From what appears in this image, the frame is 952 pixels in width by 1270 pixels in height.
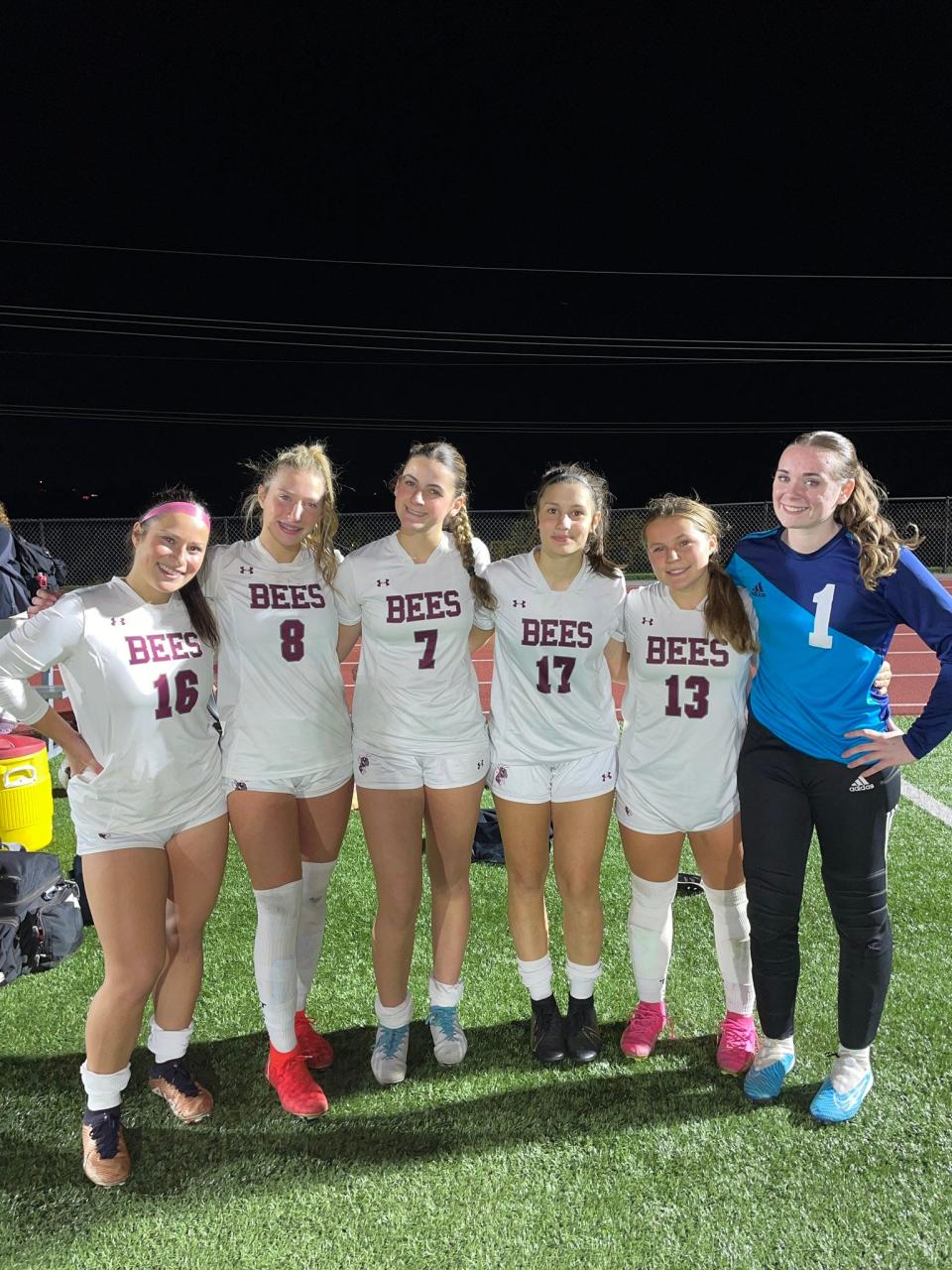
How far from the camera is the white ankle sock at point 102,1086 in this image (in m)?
2.37

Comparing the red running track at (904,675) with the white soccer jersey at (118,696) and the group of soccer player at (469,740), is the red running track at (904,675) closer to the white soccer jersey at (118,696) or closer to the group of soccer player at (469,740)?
the group of soccer player at (469,740)

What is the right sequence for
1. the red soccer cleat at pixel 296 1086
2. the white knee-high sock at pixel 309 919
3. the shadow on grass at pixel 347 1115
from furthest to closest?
1. the white knee-high sock at pixel 309 919
2. the red soccer cleat at pixel 296 1086
3. the shadow on grass at pixel 347 1115

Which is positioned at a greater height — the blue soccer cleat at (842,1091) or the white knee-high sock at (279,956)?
the white knee-high sock at (279,956)

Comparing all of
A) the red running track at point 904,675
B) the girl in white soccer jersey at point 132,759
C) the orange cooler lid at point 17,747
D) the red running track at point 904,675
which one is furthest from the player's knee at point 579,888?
the red running track at point 904,675

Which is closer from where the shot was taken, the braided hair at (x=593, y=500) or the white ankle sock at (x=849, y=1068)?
the white ankle sock at (x=849, y=1068)

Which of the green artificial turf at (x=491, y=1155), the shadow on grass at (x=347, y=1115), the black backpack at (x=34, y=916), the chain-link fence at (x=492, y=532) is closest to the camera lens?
the green artificial turf at (x=491, y=1155)

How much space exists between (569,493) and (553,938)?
2211mm

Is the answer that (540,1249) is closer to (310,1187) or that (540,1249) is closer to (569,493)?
(310,1187)

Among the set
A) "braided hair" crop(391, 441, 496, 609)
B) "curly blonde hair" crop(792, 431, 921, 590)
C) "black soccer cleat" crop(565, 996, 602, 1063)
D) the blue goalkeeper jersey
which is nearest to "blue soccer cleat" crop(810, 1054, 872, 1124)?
"black soccer cleat" crop(565, 996, 602, 1063)

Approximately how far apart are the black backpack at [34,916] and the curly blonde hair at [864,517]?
3.51m

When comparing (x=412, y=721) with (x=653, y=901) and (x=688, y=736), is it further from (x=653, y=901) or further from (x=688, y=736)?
(x=653, y=901)

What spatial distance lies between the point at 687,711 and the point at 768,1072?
1.20m

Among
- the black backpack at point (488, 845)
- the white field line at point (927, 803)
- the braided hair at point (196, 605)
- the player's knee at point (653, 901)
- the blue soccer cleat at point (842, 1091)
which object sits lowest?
the white field line at point (927, 803)

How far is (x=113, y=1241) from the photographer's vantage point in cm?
215
